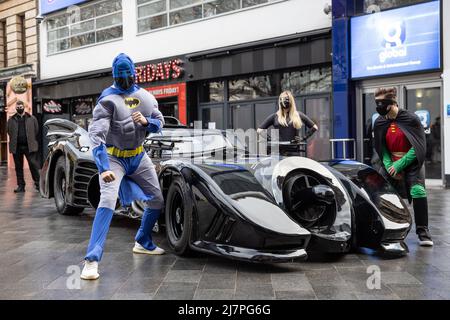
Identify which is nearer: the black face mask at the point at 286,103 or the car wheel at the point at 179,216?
the car wheel at the point at 179,216

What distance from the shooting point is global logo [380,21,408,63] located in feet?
36.5

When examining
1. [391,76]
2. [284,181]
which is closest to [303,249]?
[284,181]

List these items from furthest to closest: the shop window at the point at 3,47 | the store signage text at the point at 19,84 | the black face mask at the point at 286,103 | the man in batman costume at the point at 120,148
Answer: the shop window at the point at 3,47
the store signage text at the point at 19,84
the black face mask at the point at 286,103
the man in batman costume at the point at 120,148

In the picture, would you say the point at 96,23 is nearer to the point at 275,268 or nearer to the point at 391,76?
the point at 391,76

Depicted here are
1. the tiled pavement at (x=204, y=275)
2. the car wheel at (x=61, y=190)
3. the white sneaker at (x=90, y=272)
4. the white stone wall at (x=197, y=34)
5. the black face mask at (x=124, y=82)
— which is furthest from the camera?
the white stone wall at (x=197, y=34)

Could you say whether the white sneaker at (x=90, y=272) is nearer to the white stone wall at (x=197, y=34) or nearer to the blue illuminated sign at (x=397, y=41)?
the blue illuminated sign at (x=397, y=41)

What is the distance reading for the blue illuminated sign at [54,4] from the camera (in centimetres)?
1982

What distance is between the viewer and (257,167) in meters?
4.53

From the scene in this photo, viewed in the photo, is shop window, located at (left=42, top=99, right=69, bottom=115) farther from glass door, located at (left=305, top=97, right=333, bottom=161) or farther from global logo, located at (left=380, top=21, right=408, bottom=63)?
global logo, located at (left=380, top=21, right=408, bottom=63)

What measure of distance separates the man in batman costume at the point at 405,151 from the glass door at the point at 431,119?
21.6ft

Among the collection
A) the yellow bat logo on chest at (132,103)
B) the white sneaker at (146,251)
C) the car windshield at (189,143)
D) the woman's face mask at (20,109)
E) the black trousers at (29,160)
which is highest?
the woman's face mask at (20,109)

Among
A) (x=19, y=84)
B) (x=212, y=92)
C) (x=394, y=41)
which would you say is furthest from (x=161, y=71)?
(x=19, y=84)

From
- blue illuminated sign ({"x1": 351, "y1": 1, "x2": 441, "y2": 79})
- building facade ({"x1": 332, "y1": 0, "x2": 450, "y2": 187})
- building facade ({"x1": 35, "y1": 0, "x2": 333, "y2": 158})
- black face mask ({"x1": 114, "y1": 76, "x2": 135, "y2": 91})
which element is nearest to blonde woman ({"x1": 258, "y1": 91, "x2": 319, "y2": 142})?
black face mask ({"x1": 114, "y1": 76, "x2": 135, "y2": 91})

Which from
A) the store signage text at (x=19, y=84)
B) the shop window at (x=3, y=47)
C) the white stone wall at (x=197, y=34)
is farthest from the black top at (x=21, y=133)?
the shop window at (x=3, y=47)
